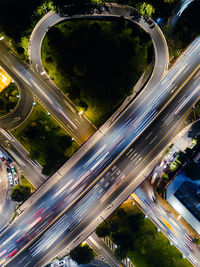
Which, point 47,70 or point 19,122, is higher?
point 47,70

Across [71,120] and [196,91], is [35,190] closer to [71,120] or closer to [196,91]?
[71,120]

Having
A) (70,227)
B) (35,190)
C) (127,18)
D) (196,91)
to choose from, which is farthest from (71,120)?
(196,91)

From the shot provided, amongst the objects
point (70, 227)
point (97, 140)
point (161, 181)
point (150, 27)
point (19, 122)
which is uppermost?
point (19, 122)

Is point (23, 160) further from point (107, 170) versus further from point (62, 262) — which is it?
point (62, 262)

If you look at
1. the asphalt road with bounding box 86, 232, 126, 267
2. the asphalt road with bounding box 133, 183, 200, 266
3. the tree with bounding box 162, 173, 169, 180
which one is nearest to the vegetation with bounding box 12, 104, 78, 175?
the asphalt road with bounding box 86, 232, 126, 267

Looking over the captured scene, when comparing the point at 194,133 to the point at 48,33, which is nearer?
the point at 48,33
